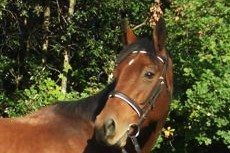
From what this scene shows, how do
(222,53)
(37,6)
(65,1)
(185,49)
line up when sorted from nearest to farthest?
(222,53)
(185,49)
(37,6)
(65,1)

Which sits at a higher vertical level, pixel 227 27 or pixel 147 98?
pixel 147 98

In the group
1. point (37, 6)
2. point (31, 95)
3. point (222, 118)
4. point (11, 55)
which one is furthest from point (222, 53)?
point (11, 55)

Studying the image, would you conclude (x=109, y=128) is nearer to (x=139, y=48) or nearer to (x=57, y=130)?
(x=57, y=130)

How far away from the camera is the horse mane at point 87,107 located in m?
3.92

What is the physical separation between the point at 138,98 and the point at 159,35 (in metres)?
0.60

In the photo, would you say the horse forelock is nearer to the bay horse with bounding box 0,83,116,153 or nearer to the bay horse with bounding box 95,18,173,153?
the bay horse with bounding box 95,18,173,153

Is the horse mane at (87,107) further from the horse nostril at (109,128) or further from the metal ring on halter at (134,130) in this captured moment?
the horse nostril at (109,128)

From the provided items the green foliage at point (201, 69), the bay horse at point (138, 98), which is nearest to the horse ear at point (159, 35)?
the bay horse at point (138, 98)

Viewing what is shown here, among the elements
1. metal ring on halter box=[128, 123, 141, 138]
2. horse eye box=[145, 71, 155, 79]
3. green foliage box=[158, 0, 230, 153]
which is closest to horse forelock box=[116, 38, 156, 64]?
horse eye box=[145, 71, 155, 79]

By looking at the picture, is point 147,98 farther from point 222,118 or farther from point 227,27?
point 227,27

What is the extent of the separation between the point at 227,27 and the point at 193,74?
1059 millimetres

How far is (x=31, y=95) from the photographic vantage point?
29.3 feet


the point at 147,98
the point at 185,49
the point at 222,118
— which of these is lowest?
the point at 222,118

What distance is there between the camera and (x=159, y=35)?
3994 millimetres
